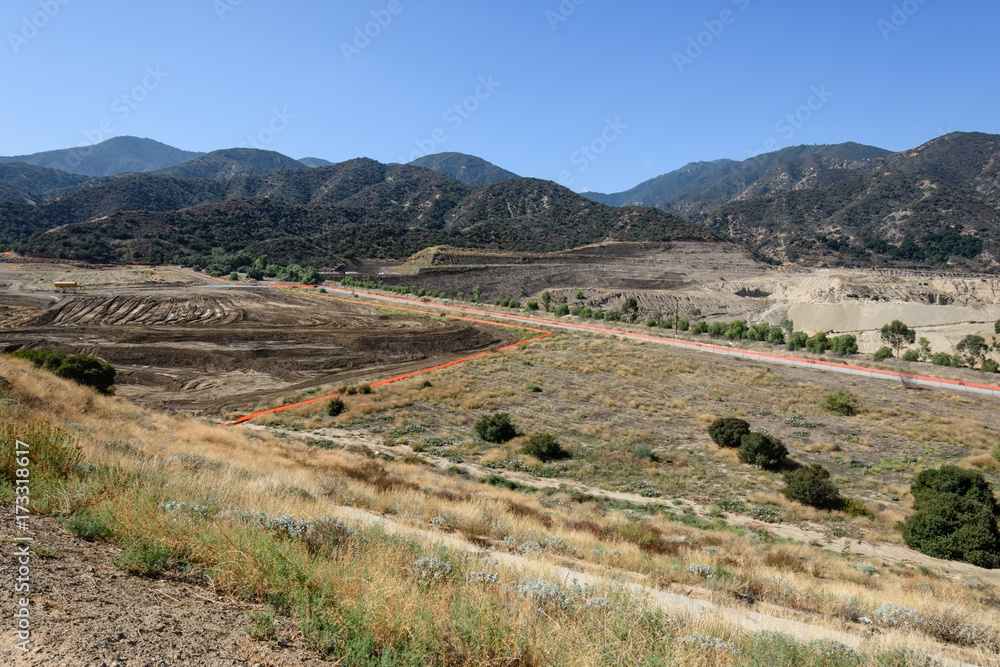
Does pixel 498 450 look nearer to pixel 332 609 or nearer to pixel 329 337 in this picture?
pixel 332 609

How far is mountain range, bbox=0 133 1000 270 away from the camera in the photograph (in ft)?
314

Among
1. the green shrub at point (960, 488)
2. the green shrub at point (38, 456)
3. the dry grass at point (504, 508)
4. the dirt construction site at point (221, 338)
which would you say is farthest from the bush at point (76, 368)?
the green shrub at point (960, 488)

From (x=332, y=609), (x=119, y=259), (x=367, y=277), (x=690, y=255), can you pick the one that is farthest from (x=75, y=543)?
(x=690, y=255)

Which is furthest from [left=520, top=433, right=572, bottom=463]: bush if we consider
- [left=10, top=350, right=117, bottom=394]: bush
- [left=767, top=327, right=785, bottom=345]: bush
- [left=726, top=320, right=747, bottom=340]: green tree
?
[left=767, top=327, right=785, bottom=345]: bush

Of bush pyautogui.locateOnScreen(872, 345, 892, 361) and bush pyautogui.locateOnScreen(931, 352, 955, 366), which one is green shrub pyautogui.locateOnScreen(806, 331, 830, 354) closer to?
bush pyautogui.locateOnScreen(872, 345, 892, 361)

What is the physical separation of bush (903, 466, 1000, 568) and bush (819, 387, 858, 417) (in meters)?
11.6

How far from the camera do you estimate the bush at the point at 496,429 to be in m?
18.7

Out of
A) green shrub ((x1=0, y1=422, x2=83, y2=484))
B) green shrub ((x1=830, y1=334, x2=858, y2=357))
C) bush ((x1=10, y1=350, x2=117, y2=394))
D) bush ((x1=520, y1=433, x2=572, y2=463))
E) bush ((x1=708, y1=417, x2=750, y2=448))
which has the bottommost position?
bush ((x1=520, y1=433, x2=572, y2=463))

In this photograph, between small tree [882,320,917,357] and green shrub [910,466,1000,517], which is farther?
small tree [882,320,917,357]

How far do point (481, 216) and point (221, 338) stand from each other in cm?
10425

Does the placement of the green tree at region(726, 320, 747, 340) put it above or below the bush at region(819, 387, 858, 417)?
above

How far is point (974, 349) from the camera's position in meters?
42.2

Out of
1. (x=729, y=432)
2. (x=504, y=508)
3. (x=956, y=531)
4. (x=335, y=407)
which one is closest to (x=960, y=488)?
(x=956, y=531)

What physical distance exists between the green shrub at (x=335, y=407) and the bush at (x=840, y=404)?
22.2 metres
